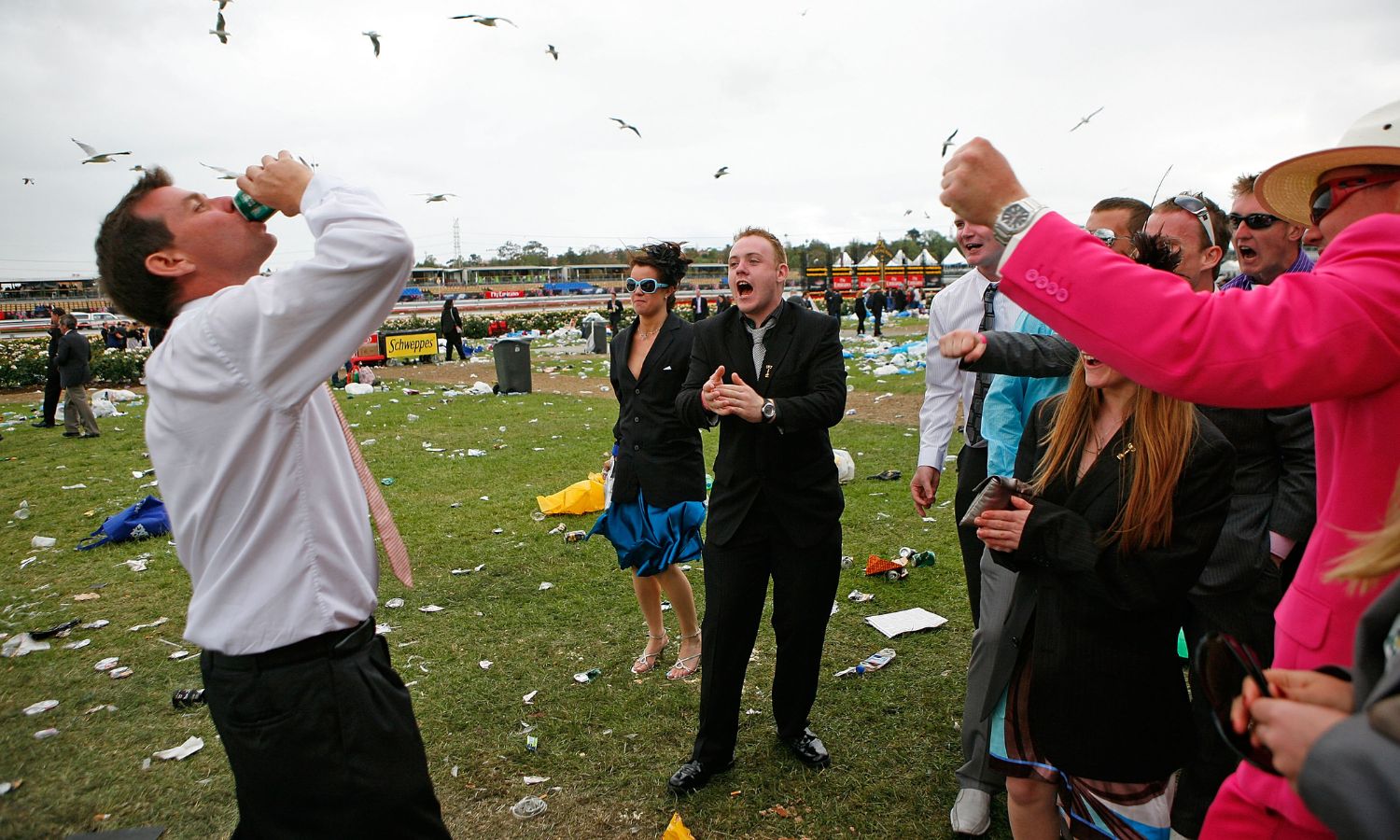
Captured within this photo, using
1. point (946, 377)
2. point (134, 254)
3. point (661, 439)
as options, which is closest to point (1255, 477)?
point (946, 377)

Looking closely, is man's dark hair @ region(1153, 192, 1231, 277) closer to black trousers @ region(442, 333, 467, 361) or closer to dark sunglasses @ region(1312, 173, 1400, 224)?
dark sunglasses @ region(1312, 173, 1400, 224)

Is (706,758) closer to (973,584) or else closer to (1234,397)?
(973,584)

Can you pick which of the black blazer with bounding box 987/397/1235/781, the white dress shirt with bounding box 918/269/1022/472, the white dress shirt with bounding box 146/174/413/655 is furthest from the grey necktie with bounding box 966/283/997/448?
the white dress shirt with bounding box 146/174/413/655

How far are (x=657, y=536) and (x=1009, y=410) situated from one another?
6.61 ft

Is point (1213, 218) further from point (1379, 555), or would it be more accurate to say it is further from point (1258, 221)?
point (1379, 555)

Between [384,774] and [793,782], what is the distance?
2.05m

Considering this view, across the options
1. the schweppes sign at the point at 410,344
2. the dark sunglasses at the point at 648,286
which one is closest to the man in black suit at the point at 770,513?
the dark sunglasses at the point at 648,286

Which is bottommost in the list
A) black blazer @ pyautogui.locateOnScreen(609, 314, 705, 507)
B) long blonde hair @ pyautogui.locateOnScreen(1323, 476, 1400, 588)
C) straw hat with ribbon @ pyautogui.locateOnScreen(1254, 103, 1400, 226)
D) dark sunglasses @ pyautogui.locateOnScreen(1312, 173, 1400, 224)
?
black blazer @ pyautogui.locateOnScreen(609, 314, 705, 507)

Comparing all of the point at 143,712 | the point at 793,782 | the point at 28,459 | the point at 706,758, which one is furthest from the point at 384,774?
the point at 28,459

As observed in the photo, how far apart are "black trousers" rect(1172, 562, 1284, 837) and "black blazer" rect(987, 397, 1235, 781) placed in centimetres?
32

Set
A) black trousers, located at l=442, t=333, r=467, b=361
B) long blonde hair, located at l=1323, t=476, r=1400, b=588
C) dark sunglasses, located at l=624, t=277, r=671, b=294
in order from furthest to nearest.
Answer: black trousers, located at l=442, t=333, r=467, b=361 → dark sunglasses, located at l=624, t=277, r=671, b=294 → long blonde hair, located at l=1323, t=476, r=1400, b=588

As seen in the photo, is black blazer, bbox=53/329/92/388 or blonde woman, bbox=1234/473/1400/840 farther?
black blazer, bbox=53/329/92/388

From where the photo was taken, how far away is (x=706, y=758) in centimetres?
352

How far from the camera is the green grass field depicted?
3387mm
